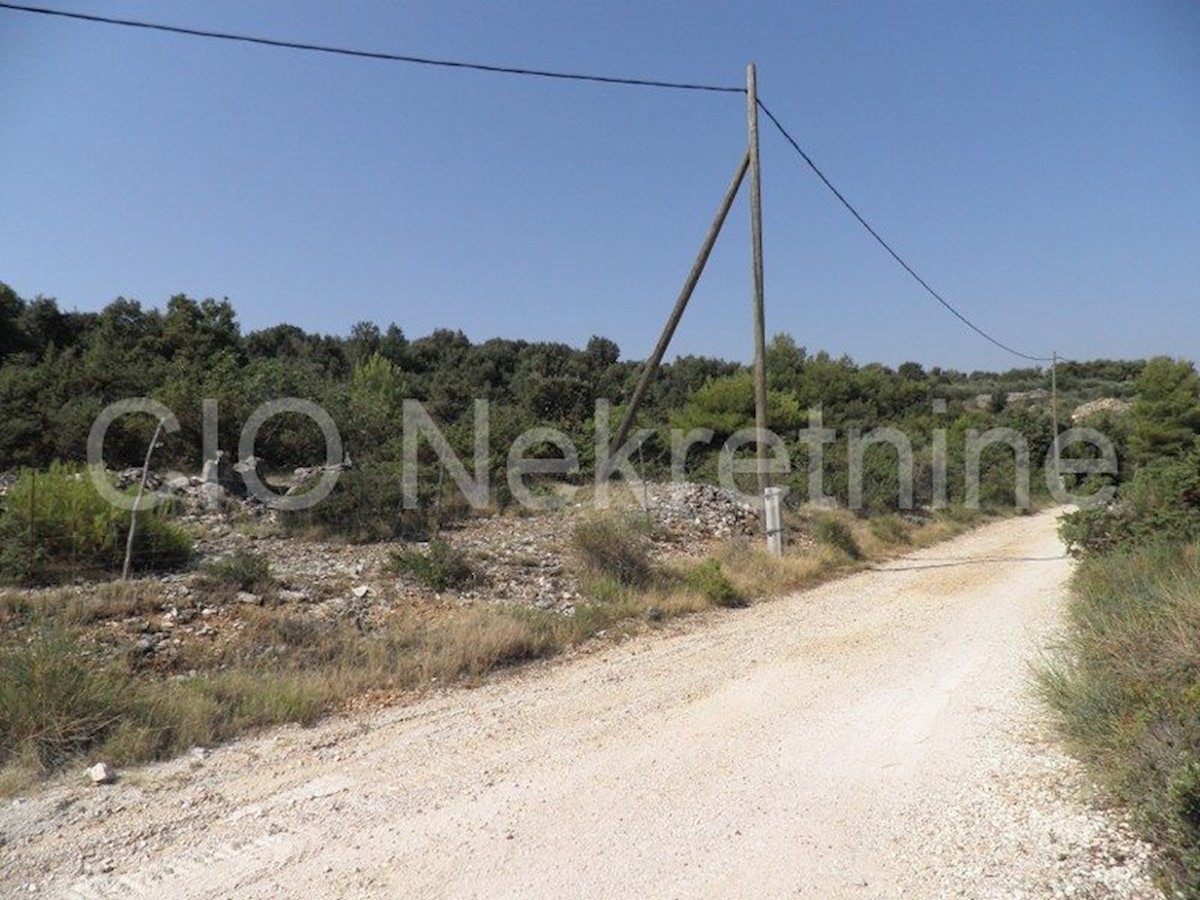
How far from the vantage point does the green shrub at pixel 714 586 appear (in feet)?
30.3

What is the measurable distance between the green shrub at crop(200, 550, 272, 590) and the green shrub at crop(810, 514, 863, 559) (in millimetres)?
9341

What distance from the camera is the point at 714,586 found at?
9.27m

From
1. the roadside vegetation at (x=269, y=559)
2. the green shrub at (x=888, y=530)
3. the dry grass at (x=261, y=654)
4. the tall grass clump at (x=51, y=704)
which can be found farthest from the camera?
the green shrub at (x=888, y=530)

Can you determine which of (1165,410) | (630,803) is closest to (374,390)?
(630,803)

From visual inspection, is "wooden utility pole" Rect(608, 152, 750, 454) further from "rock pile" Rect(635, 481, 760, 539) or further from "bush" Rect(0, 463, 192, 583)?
"bush" Rect(0, 463, 192, 583)

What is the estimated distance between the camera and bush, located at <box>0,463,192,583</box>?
26.3 ft

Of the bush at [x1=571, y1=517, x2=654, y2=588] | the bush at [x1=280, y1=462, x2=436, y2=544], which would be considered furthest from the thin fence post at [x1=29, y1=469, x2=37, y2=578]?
the bush at [x1=571, y1=517, x2=654, y2=588]

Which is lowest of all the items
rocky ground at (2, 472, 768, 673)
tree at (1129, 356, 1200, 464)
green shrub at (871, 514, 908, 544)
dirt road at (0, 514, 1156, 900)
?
green shrub at (871, 514, 908, 544)

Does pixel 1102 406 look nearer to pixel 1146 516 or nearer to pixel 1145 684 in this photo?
pixel 1146 516

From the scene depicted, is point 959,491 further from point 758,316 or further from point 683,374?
point 683,374

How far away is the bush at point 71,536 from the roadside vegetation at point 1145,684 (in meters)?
9.44

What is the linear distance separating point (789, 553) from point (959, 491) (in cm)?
1569

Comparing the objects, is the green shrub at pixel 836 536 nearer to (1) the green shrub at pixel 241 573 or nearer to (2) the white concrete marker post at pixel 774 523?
(2) the white concrete marker post at pixel 774 523

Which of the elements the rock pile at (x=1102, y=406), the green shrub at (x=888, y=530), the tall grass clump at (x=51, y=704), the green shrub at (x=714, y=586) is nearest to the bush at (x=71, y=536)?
the tall grass clump at (x=51, y=704)
